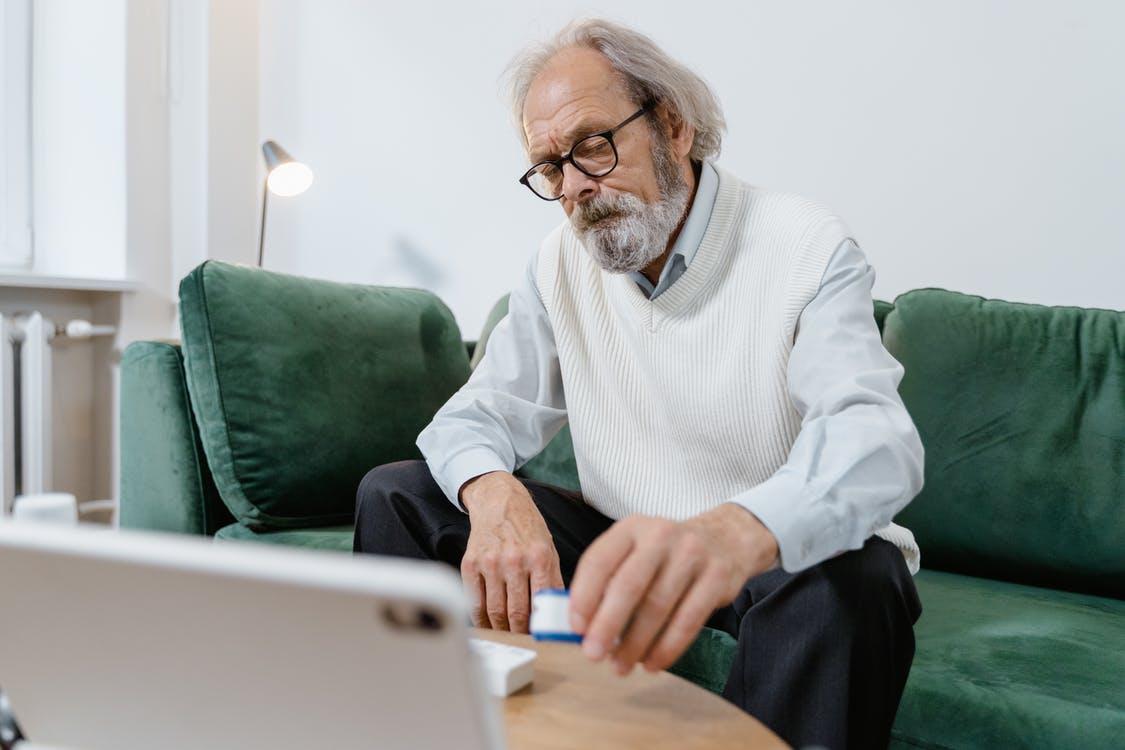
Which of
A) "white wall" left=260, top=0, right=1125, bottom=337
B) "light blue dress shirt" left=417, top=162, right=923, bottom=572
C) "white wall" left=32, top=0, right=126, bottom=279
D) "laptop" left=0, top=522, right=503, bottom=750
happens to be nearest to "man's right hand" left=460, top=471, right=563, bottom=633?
"light blue dress shirt" left=417, top=162, right=923, bottom=572

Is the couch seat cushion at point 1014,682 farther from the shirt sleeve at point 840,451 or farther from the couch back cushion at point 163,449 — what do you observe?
the couch back cushion at point 163,449

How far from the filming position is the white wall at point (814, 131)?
1.75 m

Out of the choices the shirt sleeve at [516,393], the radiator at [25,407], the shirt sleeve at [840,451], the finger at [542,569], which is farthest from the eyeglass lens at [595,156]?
the radiator at [25,407]

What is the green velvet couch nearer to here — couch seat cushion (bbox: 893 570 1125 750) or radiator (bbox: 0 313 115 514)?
couch seat cushion (bbox: 893 570 1125 750)

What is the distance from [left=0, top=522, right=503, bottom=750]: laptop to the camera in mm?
373

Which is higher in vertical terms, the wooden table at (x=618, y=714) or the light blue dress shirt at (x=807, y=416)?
the light blue dress shirt at (x=807, y=416)

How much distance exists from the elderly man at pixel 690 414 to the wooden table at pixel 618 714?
0.27ft

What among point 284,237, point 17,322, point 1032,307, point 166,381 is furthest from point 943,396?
point 17,322

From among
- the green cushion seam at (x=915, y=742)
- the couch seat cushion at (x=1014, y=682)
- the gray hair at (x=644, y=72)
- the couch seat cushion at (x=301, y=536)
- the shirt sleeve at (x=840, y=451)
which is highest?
the gray hair at (x=644, y=72)

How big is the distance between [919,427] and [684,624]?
103cm

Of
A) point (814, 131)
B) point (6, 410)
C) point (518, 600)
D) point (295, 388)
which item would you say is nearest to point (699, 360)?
point (518, 600)

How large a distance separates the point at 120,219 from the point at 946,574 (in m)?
2.22

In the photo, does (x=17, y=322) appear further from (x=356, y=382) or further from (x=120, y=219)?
(x=356, y=382)

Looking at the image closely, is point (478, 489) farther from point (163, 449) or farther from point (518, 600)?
point (163, 449)
